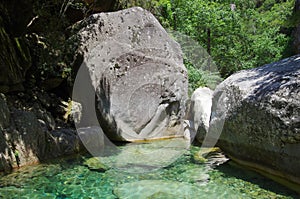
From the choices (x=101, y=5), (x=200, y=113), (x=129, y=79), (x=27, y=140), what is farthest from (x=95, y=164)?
(x=101, y=5)

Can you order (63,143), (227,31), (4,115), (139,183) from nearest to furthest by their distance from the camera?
1. (139,183)
2. (4,115)
3. (63,143)
4. (227,31)

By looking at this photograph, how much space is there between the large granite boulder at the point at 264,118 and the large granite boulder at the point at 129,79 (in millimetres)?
2451

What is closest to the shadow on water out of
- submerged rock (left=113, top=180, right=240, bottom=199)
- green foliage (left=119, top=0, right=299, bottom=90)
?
submerged rock (left=113, top=180, right=240, bottom=199)

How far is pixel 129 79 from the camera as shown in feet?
24.5

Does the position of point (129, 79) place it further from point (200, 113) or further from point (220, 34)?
point (220, 34)

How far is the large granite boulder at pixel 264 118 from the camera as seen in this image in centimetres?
394

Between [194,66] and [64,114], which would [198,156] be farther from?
[194,66]

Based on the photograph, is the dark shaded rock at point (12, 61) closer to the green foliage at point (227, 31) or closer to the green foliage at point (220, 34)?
the green foliage at point (220, 34)

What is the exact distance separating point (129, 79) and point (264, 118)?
12.7ft

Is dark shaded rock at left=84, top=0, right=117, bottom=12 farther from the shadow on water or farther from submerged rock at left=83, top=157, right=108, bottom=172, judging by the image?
the shadow on water

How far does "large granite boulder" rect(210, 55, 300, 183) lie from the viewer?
3939 mm

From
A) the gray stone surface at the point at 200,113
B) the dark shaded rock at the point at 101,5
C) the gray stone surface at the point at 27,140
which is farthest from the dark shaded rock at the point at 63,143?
the dark shaded rock at the point at 101,5

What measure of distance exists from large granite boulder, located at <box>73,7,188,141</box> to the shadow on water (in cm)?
275

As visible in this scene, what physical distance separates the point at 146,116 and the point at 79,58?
2202 millimetres
